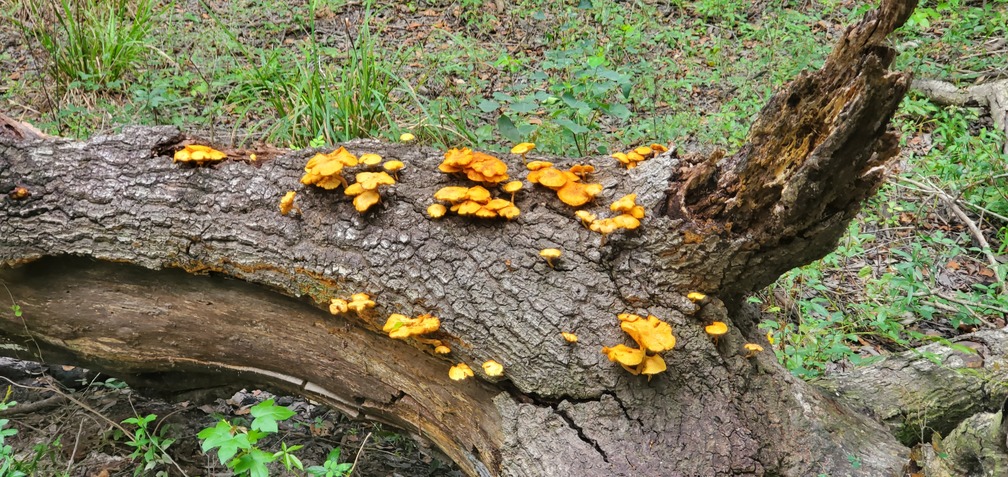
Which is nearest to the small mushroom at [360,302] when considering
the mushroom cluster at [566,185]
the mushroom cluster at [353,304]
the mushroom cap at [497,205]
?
the mushroom cluster at [353,304]

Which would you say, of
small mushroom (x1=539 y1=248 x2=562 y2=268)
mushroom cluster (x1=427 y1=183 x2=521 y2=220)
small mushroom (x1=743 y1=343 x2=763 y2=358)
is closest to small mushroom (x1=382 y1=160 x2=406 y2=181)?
mushroom cluster (x1=427 y1=183 x2=521 y2=220)

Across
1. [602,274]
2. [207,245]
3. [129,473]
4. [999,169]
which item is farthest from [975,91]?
[129,473]

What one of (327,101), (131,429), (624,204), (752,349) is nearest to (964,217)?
(752,349)

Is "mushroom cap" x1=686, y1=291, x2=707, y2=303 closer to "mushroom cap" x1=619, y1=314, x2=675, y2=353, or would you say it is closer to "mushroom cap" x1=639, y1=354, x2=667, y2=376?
"mushroom cap" x1=619, y1=314, x2=675, y2=353

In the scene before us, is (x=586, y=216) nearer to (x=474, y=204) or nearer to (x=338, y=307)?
(x=474, y=204)

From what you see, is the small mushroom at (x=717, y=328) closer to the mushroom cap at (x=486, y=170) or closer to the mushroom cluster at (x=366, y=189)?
the mushroom cap at (x=486, y=170)

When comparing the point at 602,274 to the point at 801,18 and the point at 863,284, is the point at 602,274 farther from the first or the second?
the point at 801,18
